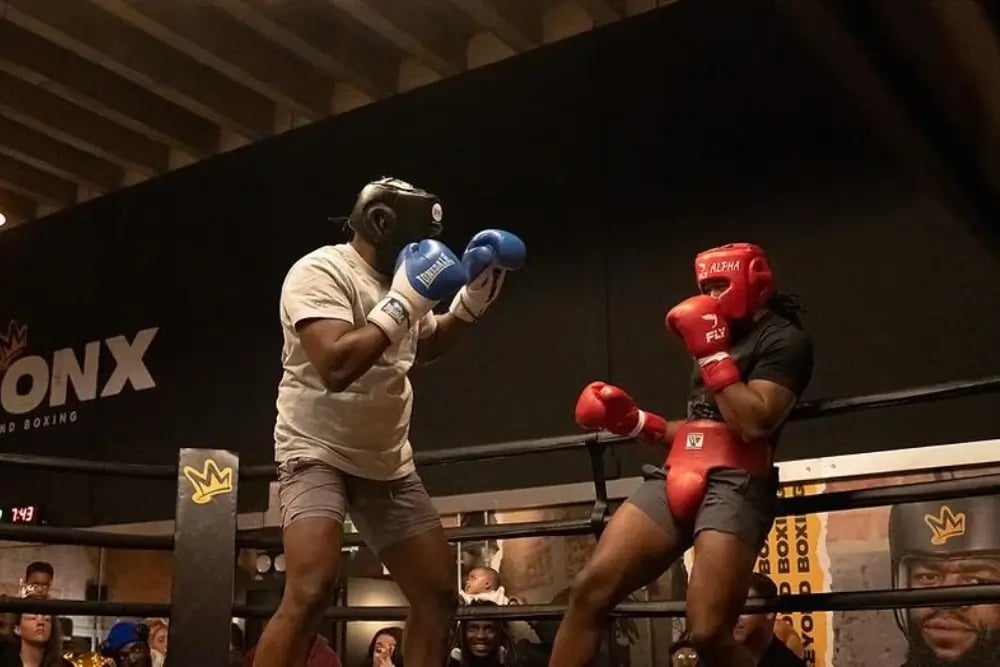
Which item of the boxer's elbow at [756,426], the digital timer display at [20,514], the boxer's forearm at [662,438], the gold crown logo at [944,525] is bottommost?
the gold crown logo at [944,525]

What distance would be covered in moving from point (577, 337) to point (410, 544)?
1.98m

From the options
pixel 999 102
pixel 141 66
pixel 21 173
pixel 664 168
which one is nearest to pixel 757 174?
pixel 664 168

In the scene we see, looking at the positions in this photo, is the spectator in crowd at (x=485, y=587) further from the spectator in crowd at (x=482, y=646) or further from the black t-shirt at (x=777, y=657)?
the black t-shirt at (x=777, y=657)

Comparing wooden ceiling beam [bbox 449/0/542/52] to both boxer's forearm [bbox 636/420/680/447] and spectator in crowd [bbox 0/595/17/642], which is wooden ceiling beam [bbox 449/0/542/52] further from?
spectator in crowd [bbox 0/595/17/642]

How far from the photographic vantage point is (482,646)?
368 centimetres

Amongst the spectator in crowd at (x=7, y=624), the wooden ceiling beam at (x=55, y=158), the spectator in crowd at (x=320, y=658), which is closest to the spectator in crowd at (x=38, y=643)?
the spectator in crowd at (x=7, y=624)

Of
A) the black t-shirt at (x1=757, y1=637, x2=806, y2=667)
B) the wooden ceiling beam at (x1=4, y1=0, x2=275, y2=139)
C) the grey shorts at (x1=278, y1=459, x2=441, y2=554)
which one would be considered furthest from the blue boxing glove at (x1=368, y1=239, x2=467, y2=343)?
the wooden ceiling beam at (x1=4, y1=0, x2=275, y2=139)

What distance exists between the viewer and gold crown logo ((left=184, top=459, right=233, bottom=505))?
2600 mm

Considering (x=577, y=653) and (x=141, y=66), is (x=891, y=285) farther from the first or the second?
(x=141, y=66)

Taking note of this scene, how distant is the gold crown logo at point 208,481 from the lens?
260cm

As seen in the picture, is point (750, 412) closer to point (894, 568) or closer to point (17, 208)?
point (894, 568)

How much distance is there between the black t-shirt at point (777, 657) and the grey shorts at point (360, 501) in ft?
3.83

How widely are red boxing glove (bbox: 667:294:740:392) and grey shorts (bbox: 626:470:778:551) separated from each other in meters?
0.18

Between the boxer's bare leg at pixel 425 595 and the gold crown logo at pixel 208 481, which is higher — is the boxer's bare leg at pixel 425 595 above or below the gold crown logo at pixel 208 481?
below
